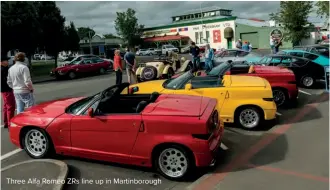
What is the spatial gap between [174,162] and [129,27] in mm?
68752

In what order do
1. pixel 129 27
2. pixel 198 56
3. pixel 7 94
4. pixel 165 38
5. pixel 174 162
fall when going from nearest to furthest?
pixel 174 162 → pixel 7 94 → pixel 198 56 → pixel 165 38 → pixel 129 27

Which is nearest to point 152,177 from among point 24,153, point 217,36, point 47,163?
point 47,163

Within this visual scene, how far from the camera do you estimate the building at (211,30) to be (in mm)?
58438

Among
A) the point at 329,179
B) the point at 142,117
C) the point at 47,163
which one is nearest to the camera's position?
the point at 329,179

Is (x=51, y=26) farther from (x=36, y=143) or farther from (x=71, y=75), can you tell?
(x=36, y=143)

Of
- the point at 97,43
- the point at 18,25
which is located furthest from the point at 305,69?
the point at 97,43

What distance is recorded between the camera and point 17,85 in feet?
25.6

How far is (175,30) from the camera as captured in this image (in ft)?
231

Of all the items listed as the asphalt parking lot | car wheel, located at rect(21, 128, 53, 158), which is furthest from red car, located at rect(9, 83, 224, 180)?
the asphalt parking lot

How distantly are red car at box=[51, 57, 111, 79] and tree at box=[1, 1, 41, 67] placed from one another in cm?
573

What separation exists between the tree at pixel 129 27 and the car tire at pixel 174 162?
6646cm

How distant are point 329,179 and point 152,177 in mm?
2482

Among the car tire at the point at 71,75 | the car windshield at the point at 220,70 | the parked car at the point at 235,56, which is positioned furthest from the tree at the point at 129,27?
the car windshield at the point at 220,70

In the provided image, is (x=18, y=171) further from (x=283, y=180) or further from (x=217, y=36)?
(x=217, y=36)
